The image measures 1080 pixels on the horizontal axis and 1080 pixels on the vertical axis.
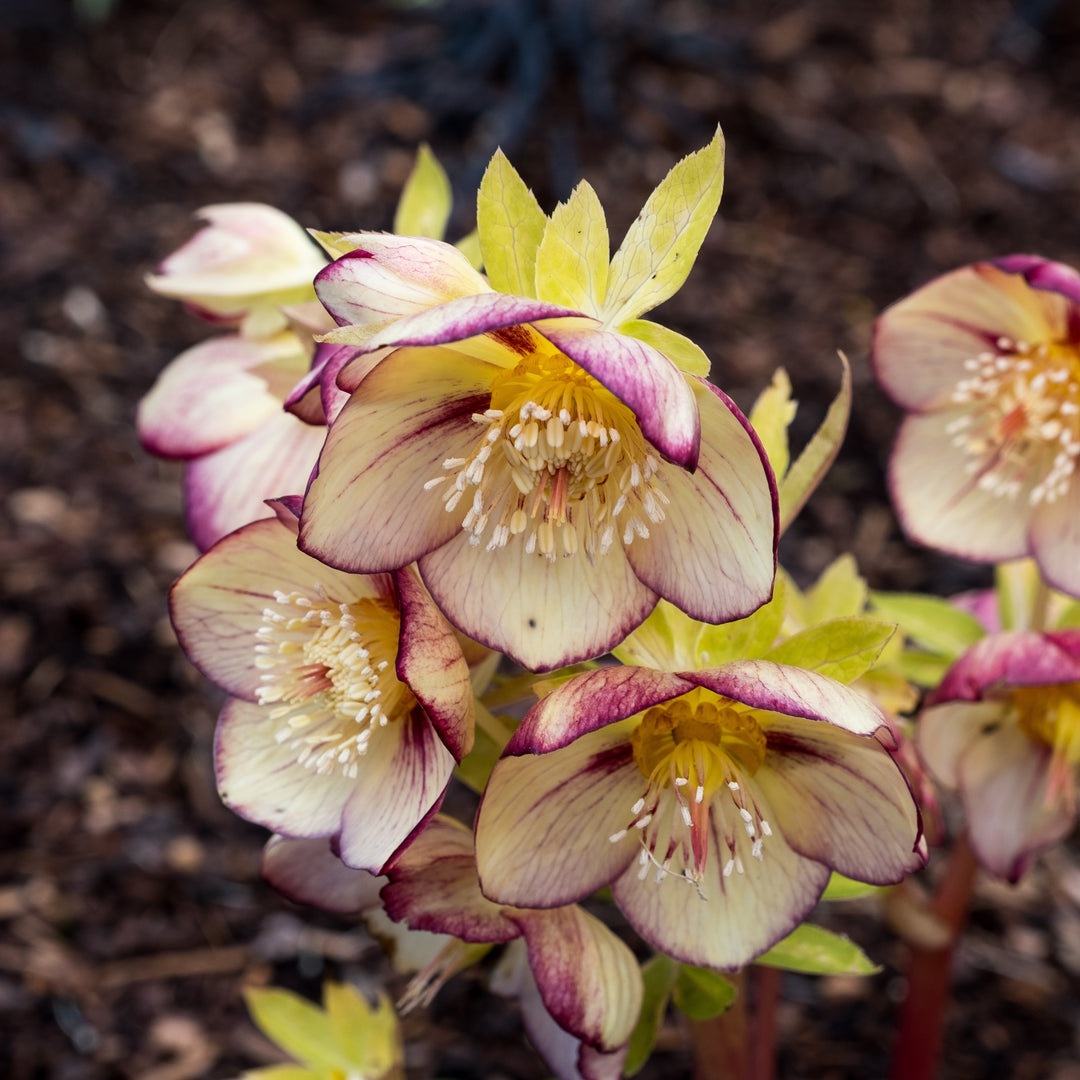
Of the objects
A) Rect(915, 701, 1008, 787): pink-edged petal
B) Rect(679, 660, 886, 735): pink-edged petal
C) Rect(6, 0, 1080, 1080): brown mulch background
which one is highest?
Rect(679, 660, 886, 735): pink-edged petal

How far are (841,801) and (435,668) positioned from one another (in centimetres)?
24

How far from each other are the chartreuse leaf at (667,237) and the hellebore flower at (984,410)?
31 centimetres

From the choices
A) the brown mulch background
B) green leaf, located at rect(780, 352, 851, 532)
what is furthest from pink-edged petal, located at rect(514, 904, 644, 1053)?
the brown mulch background

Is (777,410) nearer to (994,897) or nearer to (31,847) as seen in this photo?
(994,897)

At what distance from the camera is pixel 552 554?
0.64 m

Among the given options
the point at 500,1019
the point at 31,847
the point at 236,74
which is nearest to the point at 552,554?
the point at 500,1019

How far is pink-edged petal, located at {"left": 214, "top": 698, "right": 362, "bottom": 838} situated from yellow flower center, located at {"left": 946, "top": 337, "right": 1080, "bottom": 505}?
1.75ft

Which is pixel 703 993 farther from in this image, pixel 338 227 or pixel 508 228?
pixel 338 227

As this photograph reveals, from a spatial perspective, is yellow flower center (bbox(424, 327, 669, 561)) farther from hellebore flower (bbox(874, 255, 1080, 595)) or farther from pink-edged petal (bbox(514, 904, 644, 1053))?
hellebore flower (bbox(874, 255, 1080, 595))

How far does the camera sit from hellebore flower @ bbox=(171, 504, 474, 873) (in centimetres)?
65

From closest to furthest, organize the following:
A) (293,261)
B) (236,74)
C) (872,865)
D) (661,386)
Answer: (661,386) → (872,865) → (293,261) → (236,74)

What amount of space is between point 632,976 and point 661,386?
1.12 ft

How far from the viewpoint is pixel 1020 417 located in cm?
89

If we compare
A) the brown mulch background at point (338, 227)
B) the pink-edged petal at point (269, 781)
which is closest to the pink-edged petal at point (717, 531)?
the pink-edged petal at point (269, 781)
